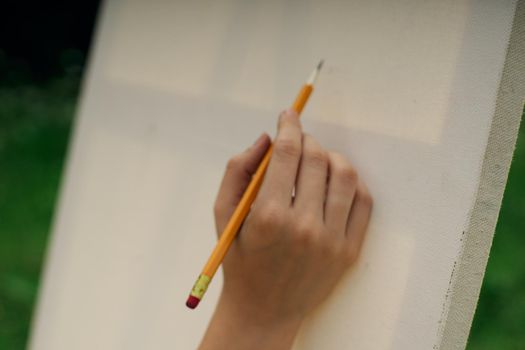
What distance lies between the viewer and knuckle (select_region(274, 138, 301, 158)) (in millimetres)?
446

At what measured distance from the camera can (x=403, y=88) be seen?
0.45 metres

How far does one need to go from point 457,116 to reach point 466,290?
0.12 m

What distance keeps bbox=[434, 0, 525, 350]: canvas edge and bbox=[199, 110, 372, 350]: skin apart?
3.2 inches

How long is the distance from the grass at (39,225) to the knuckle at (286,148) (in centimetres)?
103

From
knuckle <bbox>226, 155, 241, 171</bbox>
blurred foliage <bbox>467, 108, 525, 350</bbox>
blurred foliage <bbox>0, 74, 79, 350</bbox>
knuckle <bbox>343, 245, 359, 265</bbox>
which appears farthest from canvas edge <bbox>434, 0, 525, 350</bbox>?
blurred foliage <bbox>0, 74, 79, 350</bbox>

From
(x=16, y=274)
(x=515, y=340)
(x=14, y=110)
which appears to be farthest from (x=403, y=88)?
(x=14, y=110)

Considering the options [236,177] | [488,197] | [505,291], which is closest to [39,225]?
[505,291]

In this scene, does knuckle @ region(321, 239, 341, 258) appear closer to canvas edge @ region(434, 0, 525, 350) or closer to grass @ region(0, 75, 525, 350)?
canvas edge @ region(434, 0, 525, 350)

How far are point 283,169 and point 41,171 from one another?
1.93 metres

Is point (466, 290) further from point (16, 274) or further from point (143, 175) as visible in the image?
point (16, 274)

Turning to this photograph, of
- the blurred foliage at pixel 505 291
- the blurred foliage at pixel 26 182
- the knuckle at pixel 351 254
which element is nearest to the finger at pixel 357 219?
the knuckle at pixel 351 254

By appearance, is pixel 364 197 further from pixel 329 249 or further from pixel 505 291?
pixel 505 291

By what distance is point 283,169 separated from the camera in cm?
44

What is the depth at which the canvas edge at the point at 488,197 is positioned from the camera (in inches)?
15.6
